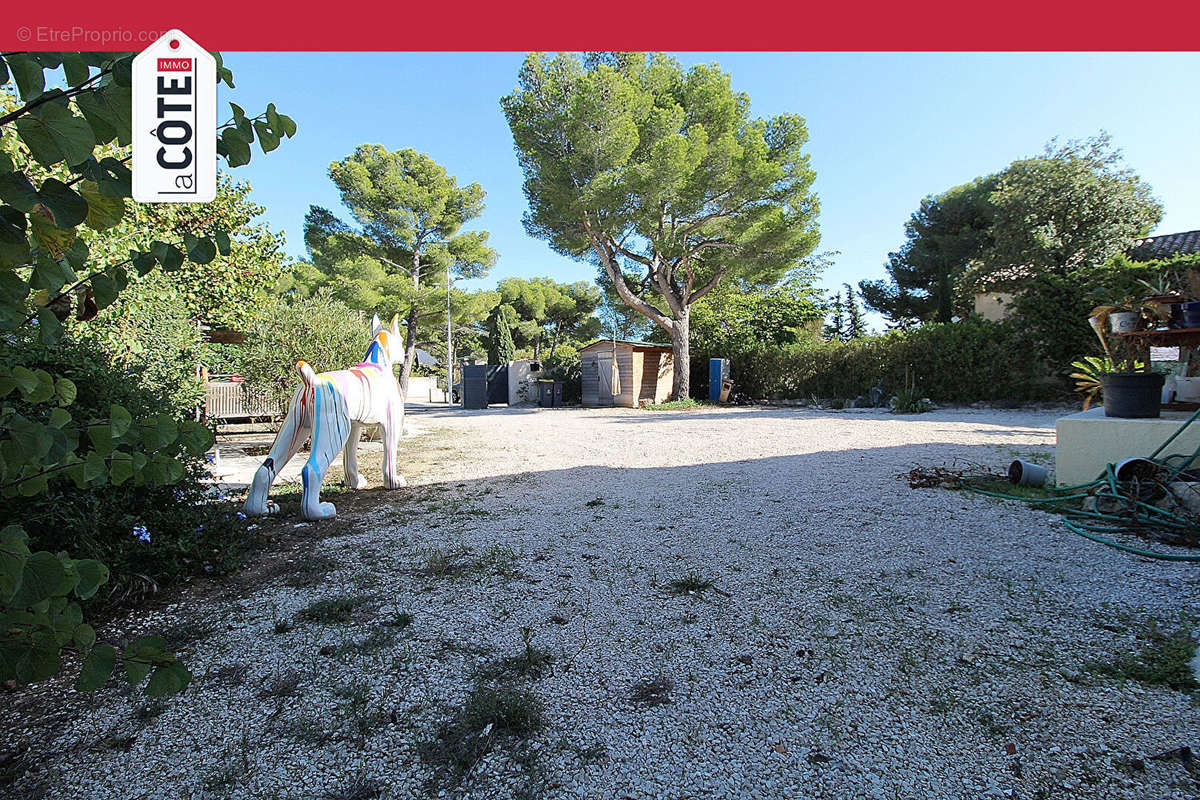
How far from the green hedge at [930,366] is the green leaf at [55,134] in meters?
14.9

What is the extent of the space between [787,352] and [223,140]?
16.4 meters

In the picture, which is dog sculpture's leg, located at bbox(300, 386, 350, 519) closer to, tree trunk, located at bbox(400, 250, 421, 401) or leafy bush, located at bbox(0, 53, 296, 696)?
leafy bush, located at bbox(0, 53, 296, 696)

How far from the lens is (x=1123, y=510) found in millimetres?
3428

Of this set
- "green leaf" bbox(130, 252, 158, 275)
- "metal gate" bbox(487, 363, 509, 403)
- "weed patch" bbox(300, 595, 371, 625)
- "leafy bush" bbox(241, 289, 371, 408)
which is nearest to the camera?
"green leaf" bbox(130, 252, 158, 275)

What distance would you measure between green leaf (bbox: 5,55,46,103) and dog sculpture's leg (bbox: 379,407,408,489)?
420cm

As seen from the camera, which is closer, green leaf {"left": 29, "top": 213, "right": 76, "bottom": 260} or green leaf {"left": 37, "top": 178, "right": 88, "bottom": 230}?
green leaf {"left": 37, "top": 178, "right": 88, "bottom": 230}

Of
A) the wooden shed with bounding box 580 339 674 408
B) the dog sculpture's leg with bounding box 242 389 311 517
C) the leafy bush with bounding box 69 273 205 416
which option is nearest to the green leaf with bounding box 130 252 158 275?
the dog sculpture's leg with bounding box 242 389 311 517

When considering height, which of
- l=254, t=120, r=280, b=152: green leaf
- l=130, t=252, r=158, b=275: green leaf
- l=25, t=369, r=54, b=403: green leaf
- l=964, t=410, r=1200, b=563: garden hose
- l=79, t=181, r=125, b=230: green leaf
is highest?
l=254, t=120, r=280, b=152: green leaf

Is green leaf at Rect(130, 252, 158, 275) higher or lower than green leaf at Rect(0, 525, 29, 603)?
higher

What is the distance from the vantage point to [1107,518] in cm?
338

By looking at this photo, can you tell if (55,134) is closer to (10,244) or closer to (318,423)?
(10,244)

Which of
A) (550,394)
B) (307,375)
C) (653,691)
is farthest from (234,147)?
(550,394)

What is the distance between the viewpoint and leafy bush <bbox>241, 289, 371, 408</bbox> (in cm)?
706

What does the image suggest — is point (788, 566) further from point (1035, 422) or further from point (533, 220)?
point (533, 220)
